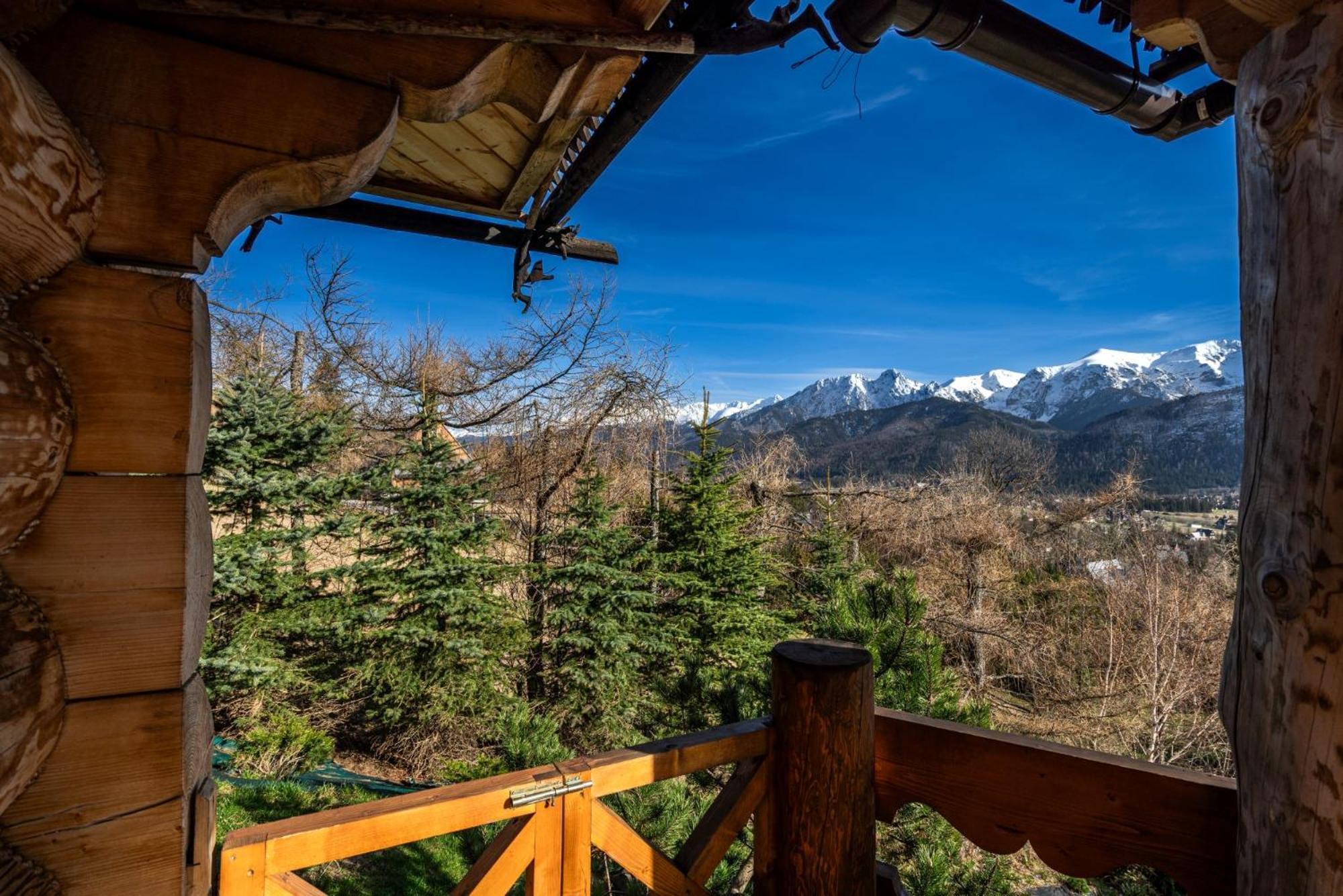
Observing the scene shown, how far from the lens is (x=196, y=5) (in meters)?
0.80

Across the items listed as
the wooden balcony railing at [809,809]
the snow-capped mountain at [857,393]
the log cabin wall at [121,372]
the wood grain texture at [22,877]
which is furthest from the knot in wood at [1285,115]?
the snow-capped mountain at [857,393]

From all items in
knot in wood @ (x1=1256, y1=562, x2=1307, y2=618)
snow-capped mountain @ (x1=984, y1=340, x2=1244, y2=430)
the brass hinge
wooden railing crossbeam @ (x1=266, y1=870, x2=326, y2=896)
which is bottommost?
wooden railing crossbeam @ (x1=266, y1=870, x2=326, y2=896)

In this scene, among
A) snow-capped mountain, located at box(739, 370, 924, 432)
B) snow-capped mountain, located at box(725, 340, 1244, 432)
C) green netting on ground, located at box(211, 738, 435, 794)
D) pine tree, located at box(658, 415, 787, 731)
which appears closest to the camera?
green netting on ground, located at box(211, 738, 435, 794)

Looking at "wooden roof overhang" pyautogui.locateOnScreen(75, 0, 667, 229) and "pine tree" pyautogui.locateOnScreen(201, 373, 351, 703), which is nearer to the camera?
"wooden roof overhang" pyautogui.locateOnScreen(75, 0, 667, 229)

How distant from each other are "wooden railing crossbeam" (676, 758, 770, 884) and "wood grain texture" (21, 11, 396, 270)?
53.1 inches

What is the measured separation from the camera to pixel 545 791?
1.08 meters

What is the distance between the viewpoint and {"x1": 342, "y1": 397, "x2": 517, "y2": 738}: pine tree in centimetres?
621

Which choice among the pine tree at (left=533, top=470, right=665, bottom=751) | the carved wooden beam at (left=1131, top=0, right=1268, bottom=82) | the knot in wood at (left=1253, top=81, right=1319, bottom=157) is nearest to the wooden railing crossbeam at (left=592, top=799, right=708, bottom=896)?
the knot in wood at (left=1253, top=81, right=1319, bottom=157)

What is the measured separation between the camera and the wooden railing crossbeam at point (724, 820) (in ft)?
4.03

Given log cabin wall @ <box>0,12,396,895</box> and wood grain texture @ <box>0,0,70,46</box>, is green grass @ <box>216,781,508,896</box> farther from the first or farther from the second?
wood grain texture @ <box>0,0,70,46</box>

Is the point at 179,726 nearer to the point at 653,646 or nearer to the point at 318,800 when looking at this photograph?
the point at 318,800

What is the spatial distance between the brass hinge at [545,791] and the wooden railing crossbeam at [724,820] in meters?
0.29

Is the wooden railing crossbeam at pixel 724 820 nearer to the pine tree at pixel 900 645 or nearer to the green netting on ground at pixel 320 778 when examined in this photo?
the pine tree at pixel 900 645

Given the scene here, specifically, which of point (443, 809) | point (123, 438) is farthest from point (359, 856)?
point (123, 438)
